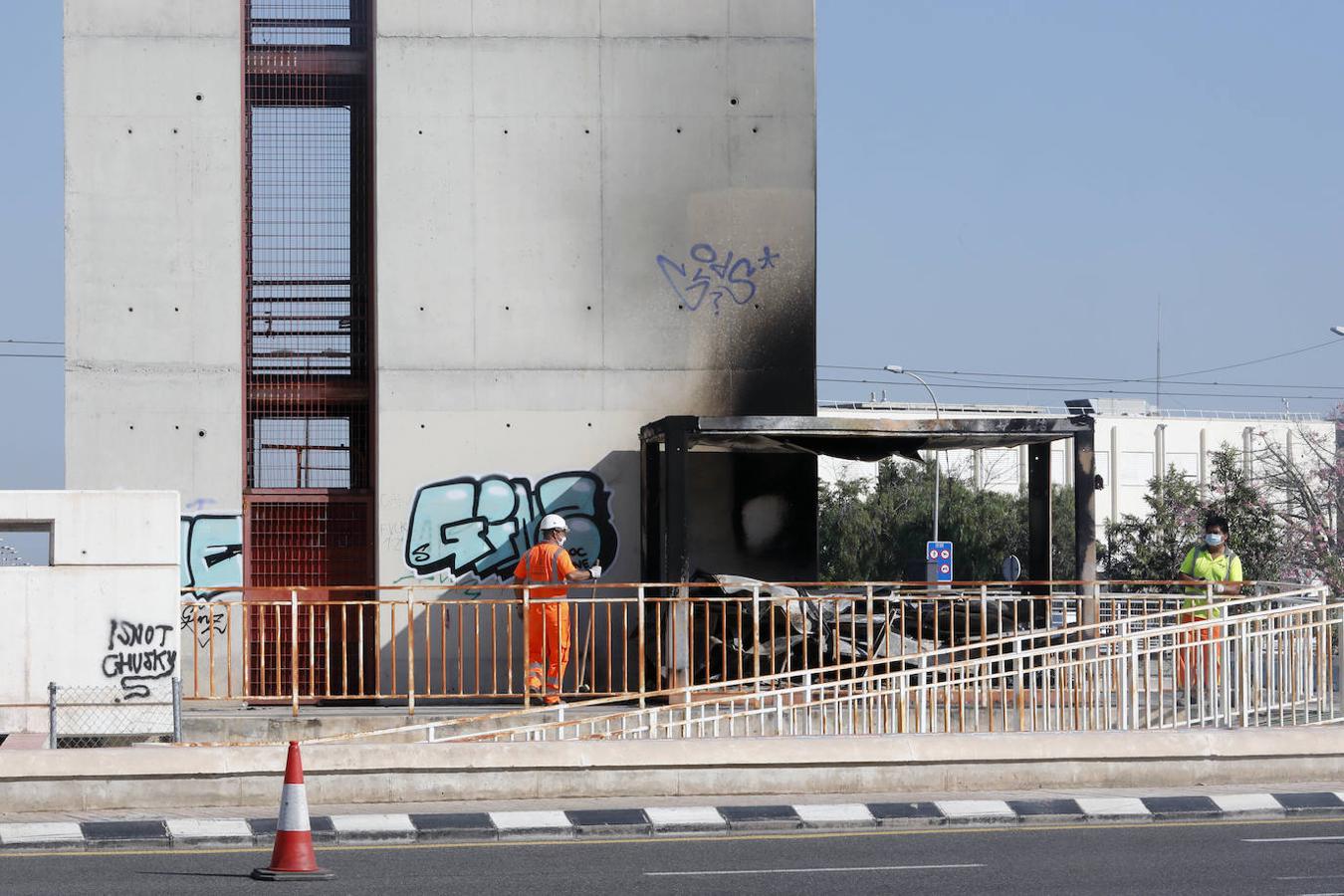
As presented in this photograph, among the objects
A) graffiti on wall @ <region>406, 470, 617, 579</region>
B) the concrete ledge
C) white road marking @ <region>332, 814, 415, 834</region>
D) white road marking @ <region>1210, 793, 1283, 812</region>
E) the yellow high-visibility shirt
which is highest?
graffiti on wall @ <region>406, 470, 617, 579</region>

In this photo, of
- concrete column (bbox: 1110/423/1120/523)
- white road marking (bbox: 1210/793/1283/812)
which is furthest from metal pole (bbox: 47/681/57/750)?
concrete column (bbox: 1110/423/1120/523)

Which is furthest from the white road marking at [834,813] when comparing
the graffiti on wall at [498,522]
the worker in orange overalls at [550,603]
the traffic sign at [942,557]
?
the traffic sign at [942,557]

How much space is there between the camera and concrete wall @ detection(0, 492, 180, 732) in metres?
14.0

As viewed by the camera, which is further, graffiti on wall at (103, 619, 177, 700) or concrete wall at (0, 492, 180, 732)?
graffiti on wall at (103, 619, 177, 700)

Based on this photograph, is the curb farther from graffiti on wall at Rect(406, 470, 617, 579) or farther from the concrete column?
the concrete column

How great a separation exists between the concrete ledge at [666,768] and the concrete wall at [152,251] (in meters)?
7.18

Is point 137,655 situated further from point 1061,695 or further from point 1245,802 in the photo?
point 1245,802

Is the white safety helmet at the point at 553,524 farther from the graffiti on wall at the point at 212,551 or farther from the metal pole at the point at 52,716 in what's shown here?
the metal pole at the point at 52,716

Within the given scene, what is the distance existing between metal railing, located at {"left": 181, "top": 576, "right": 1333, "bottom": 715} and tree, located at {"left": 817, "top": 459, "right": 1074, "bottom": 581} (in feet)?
180

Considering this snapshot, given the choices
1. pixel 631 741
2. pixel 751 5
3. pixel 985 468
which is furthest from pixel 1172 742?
pixel 985 468

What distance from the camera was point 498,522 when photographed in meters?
18.6

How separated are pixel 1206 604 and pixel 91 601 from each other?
940 cm

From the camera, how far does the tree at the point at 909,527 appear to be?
243ft

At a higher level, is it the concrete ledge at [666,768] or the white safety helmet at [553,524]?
the white safety helmet at [553,524]
